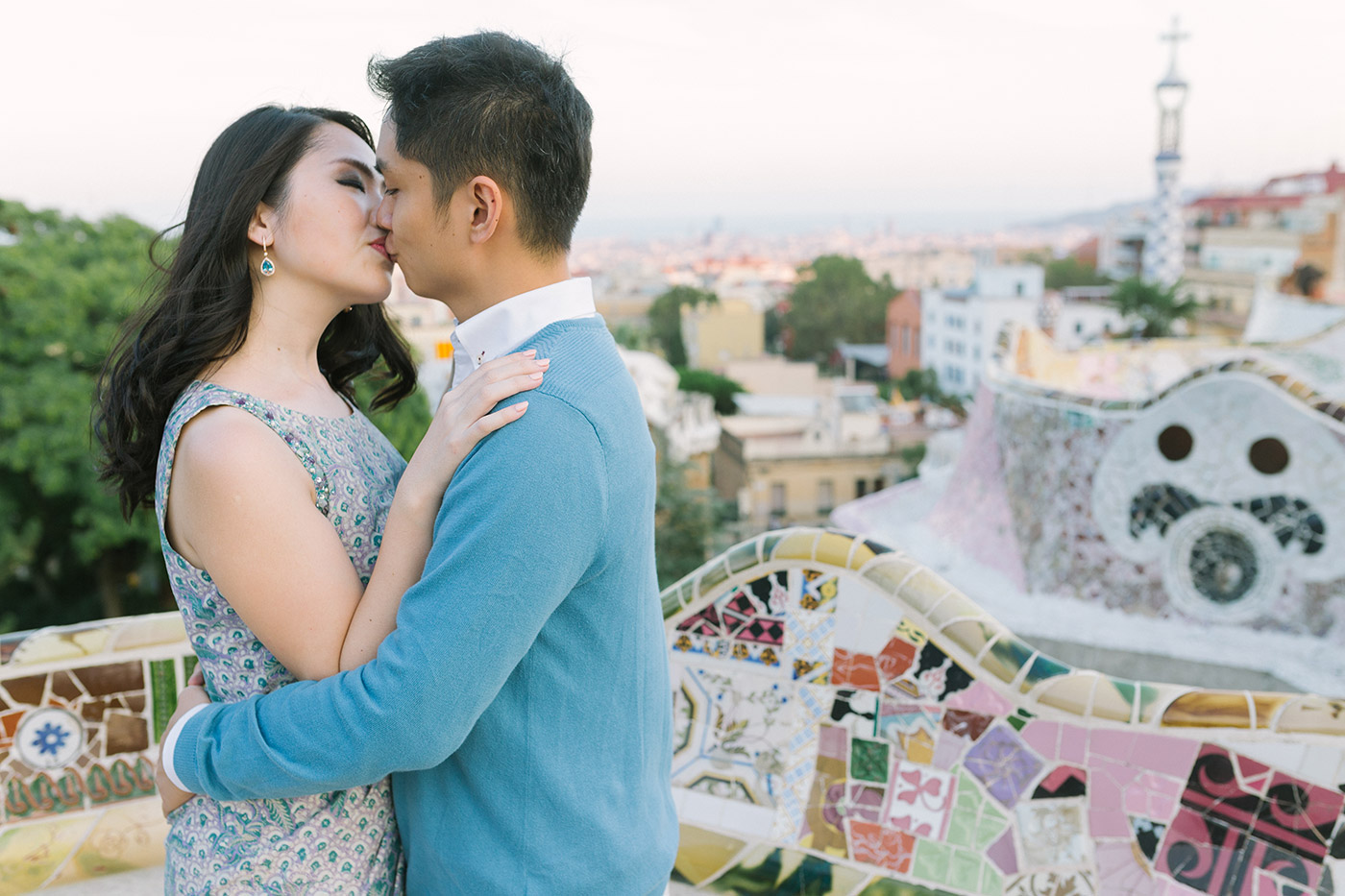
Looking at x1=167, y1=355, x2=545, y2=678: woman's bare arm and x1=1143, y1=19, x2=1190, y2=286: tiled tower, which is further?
x1=1143, y1=19, x2=1190, y2=286: tiled tower

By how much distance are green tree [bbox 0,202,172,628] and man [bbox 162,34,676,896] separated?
10.8 meters

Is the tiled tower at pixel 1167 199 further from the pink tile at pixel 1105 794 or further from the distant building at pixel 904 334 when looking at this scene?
the distant building at pixel 904 334

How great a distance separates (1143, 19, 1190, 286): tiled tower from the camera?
66.6 feet

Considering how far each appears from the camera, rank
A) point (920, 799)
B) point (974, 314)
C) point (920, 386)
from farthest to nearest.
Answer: point (920, 386)
point (974, 314)
point (920, 799)

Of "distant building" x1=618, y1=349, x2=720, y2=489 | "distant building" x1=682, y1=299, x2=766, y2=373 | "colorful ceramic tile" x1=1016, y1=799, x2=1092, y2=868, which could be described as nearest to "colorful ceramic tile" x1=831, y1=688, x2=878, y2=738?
"colorful ceramic tile" x1=1016, y1=799, x2=1092, y2=868

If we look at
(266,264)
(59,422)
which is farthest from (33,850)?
(59,422)

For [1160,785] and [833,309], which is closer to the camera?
[1160,785]

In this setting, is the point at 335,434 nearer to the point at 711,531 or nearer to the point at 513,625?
the point at 513,625

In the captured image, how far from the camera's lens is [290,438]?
4.35 ft

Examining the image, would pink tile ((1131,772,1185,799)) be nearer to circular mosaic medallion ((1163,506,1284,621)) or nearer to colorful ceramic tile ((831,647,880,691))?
colorful ceramic tile ((831,647,880,691))

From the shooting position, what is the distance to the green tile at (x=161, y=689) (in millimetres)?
2406

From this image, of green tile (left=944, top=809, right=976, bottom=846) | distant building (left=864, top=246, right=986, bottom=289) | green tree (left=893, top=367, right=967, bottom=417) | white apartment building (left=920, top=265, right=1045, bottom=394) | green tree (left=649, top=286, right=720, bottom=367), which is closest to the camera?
green tile (left=944, top=809, right=976, bottom=846)

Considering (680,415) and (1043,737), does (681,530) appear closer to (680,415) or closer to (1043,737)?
(680,415)

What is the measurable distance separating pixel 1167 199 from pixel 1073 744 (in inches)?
819
